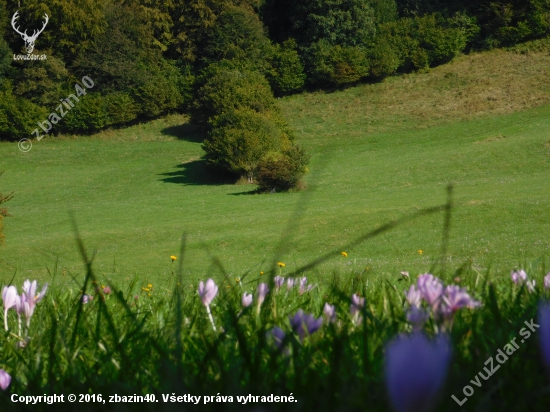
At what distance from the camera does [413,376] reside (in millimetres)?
403

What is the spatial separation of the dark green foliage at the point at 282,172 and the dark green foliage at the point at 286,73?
18.3 meters

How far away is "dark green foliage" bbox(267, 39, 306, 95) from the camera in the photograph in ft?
147

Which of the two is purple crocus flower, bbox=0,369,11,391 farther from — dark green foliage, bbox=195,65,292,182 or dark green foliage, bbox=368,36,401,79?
dark green foliage, bbox=368,36,401,79

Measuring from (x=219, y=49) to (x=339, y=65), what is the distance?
29.9 feet

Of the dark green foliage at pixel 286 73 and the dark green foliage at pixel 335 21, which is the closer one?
the dark green foliage at pixel 286 73

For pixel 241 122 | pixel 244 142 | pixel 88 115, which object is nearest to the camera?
pixel 244 142

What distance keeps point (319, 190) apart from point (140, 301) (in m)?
24.4

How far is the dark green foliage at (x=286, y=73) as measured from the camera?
1768 inches

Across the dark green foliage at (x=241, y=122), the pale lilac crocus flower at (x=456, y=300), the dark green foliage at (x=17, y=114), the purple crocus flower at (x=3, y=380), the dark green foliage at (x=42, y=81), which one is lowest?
the dark green foliage at (x=241, y=122)

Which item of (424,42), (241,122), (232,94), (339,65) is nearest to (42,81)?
(232,94)

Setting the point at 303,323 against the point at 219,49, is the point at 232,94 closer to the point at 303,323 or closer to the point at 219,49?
the point at 219,49

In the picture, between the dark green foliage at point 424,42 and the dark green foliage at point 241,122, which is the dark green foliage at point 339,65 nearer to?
the dark green foliage at point 424,42

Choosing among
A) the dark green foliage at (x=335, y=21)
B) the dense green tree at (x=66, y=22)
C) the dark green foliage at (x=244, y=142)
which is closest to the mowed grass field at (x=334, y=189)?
the dark green foliage at (x=244, y=142)

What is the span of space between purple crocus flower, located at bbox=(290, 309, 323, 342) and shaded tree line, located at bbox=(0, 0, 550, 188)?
32.4 m
